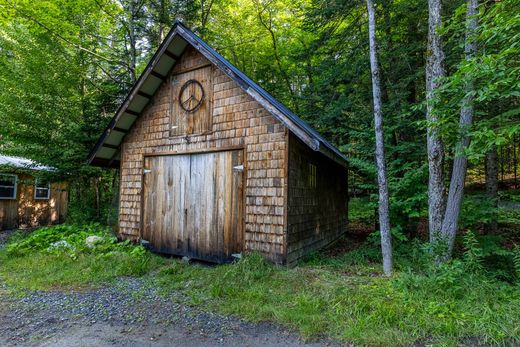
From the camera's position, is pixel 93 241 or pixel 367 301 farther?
pixel 93 241

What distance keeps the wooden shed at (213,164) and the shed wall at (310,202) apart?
0.09ft

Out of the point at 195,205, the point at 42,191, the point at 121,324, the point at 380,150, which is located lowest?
the point at 121,324

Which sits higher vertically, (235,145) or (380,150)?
(235,145)

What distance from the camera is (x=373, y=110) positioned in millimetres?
8367

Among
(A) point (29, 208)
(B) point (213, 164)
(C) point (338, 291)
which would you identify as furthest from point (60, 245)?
(A) point (29, 208)

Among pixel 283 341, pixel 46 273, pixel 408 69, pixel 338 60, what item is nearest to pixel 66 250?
pixel 46 273

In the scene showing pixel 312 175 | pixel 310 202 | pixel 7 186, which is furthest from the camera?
pixel 7 186

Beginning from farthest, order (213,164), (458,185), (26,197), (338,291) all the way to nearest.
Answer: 1. (26,197)
2. (213,164)
3. (458,185)
4. (338,291)

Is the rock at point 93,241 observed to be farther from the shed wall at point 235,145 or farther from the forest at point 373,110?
the forest at point 373,110

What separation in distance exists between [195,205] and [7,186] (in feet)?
37.7

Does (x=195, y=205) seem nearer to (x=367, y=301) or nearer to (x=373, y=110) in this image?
(x=367, y=301)

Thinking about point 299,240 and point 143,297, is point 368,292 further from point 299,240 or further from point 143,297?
point 143,297

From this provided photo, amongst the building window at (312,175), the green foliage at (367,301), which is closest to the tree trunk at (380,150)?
the green foliage at (367,301)

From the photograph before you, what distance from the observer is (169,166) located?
8070 millimetres
